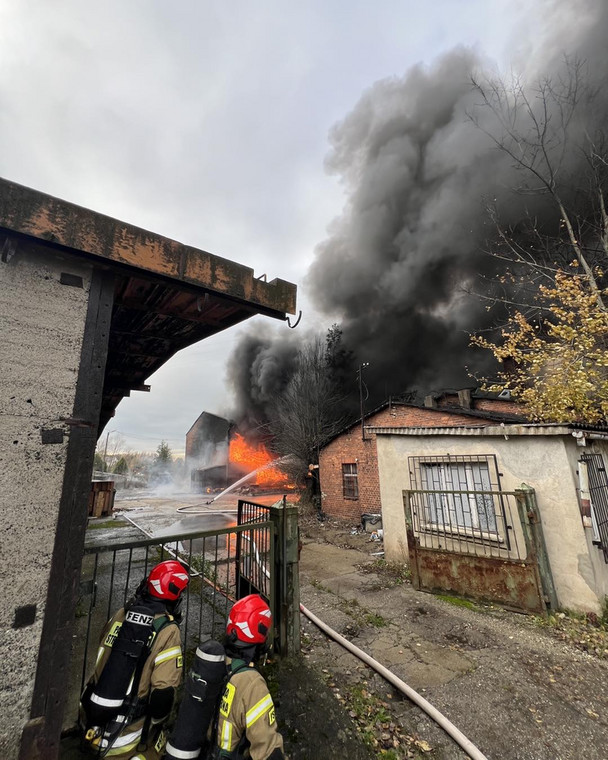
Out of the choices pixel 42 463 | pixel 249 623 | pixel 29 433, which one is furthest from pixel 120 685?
pixel 29 433

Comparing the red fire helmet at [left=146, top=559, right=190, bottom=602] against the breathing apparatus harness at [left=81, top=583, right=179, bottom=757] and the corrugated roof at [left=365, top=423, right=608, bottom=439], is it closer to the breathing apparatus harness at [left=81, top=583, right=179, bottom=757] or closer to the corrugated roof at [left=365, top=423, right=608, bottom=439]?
the breathing apparatus harness at [left=81, top=583, right=179, bottom=757]

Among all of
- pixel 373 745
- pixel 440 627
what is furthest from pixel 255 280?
pixel 440 627

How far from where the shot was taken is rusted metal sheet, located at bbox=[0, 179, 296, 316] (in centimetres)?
192

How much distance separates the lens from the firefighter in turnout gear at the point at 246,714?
1.74 metres

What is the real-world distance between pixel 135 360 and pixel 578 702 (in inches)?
231

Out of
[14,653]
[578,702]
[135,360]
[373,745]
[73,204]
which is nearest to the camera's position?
[14,653]

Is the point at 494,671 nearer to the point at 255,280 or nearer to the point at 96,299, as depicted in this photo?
the point at 255,280

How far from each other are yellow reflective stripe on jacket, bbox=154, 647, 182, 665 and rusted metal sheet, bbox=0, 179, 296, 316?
2.42 meters

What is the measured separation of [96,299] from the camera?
2.26 meters

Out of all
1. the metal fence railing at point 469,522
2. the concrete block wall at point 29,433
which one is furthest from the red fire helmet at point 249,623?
the metal fence railing at point 469,522

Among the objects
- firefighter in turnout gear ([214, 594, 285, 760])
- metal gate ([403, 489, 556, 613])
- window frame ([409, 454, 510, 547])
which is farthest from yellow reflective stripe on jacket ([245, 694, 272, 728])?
window frame ([409, 454, 510, 547])

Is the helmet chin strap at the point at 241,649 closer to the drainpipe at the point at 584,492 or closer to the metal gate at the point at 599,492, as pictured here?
the drainpipe at the point at 584,492

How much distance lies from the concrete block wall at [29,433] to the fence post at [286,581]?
214 cm

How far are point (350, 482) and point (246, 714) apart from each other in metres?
13.5
